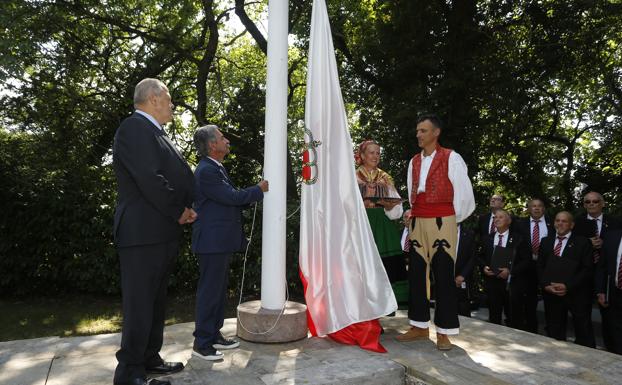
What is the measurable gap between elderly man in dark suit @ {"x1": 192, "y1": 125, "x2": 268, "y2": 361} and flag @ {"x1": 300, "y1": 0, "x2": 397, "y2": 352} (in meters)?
0.74

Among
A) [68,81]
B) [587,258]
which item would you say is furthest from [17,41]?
[587,258]

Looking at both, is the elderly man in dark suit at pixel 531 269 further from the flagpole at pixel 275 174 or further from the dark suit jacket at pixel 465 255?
the flagpole at pixel 275 174

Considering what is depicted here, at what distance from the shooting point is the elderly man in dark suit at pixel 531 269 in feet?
19.4

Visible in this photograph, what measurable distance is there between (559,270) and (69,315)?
6.69 meters

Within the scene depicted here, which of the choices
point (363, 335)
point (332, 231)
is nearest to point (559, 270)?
point (363, 335)

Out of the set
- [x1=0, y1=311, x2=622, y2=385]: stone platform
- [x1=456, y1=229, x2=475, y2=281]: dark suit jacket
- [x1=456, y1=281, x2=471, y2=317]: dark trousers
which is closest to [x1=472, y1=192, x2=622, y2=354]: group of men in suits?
[x1=456, y1=229, x2=475, y2=281]: dark suit jacket

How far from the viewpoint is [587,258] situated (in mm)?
5266

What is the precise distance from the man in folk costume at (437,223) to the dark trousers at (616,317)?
189cm

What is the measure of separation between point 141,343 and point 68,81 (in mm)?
7330

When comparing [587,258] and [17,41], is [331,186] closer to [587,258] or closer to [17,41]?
[587,258]

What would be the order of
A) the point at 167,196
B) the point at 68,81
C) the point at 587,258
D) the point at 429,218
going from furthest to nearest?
1. the point at 68,81
2. the point at 587,258
3. the point at 429,218
4. the point at 167,196

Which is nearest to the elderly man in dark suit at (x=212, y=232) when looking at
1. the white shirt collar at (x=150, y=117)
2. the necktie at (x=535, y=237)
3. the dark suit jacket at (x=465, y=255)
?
the white shirt collar at (x=150, y=117)

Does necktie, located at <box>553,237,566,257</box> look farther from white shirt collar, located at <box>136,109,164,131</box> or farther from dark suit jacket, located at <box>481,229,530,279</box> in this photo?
white shirt collar, located at <box>136,109,164,131</box>

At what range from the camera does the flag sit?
4.22 m
